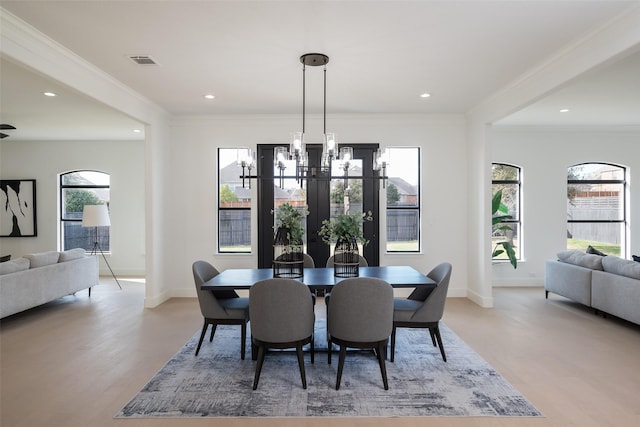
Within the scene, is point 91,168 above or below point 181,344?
above

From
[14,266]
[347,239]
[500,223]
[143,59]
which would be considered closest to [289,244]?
[347,239]

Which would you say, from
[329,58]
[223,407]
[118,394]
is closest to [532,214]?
[329,58]

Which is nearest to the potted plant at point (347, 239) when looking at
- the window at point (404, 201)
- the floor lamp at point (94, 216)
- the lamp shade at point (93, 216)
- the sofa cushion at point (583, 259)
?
the window at point (404, 201)

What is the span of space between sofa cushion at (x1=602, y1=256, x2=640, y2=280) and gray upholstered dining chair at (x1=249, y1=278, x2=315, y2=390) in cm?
383

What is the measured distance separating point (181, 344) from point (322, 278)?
165 cm

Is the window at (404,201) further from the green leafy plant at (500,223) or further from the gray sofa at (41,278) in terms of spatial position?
the gray sofa at (41,278)

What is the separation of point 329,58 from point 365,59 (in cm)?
35

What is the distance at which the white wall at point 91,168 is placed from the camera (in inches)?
306

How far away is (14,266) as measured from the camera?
4652 millimetres

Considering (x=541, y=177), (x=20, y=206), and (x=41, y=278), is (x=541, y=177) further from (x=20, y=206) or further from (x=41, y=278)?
(x=20, y=206)

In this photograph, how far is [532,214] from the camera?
677 cm

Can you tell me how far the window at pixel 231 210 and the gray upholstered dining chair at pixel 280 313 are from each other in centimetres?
320

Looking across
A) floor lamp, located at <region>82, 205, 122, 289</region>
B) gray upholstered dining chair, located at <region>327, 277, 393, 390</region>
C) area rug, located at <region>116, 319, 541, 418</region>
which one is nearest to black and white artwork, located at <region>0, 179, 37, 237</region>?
floor lamp, located at <region>82, 205, 122, 289</region>

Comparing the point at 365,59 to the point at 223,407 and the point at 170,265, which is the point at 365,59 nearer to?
the point at 223,407
